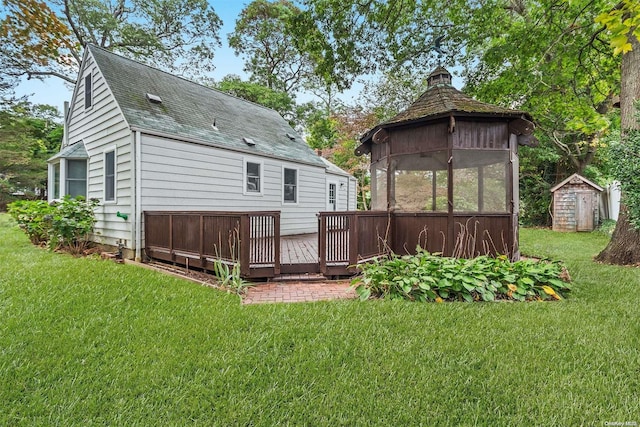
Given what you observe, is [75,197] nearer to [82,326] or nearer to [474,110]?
[82,326]

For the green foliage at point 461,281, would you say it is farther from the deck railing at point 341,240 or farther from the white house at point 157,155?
the white house at point 157,155

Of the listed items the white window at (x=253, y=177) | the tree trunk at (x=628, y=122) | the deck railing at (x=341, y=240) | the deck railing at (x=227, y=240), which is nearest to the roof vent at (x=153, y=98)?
the white window at (x=253, y=177)

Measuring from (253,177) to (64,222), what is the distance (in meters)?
4.61

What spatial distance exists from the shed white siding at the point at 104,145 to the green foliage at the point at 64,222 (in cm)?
29

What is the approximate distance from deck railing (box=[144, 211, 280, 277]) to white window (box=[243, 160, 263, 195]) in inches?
124

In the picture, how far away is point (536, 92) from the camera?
8.84m

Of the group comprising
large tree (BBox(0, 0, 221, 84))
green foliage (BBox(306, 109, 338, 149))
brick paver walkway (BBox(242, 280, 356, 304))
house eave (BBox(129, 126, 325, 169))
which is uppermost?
large tree (BBox(0, 0, 221, 84))

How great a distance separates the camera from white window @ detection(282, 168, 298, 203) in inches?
396

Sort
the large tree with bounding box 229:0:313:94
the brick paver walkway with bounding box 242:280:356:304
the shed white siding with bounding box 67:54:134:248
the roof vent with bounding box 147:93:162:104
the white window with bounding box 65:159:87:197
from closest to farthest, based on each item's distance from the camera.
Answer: the brick paver walkway with bounding box 242:280:356:304
the shed white siding with bounding box 67:54:134:248
the roof vent with bounding box 147:93:162:104
the white window with bounding box 65:159:87:197
the large tree with bounding box 229:0:313:94

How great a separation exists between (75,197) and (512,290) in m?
10.1

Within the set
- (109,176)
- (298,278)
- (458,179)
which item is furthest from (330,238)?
(109,176)

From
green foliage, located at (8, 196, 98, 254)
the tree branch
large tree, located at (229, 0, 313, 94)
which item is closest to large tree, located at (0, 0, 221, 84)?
the tree branch

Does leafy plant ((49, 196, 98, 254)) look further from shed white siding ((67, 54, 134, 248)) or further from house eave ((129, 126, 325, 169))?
house eave ((129, 126, 325, 169))

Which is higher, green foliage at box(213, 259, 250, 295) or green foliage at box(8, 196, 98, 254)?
green foliage at box(8, 196, 98, 254)
